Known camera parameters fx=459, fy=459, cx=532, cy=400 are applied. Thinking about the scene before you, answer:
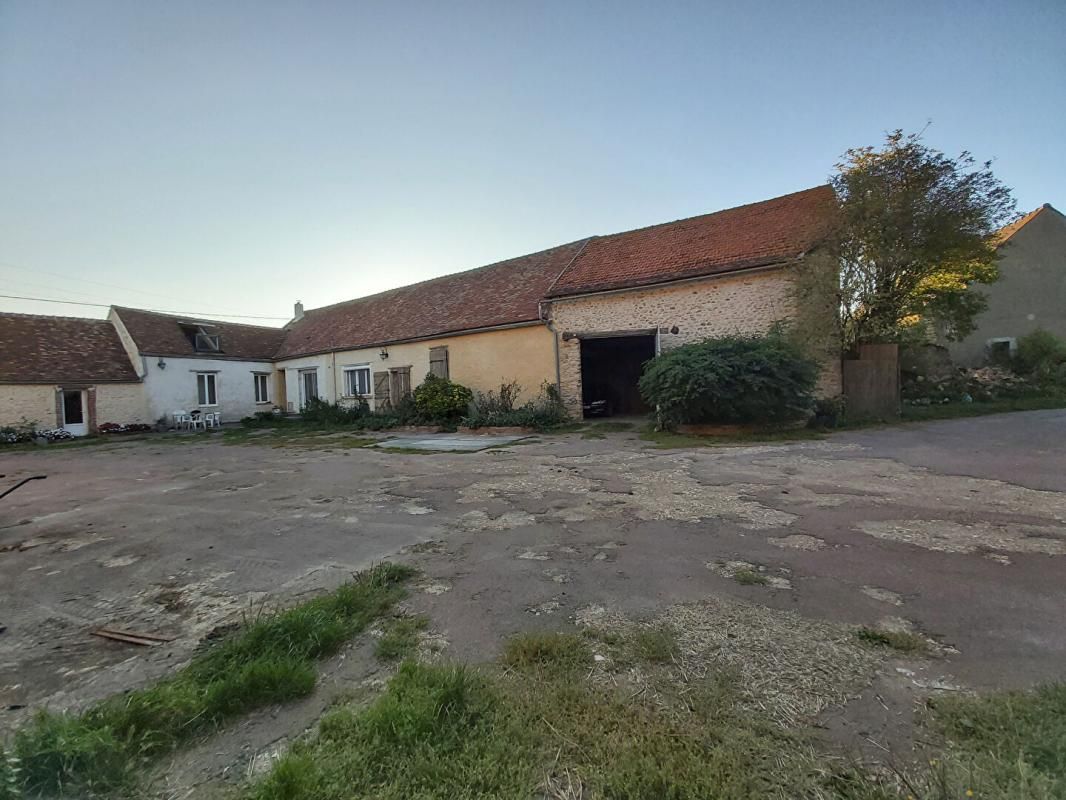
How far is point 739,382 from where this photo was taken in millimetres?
10016

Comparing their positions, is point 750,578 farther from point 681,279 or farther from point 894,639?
point 681,279

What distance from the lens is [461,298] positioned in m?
18.6

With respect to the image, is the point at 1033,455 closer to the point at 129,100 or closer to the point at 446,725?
the point at 446,725

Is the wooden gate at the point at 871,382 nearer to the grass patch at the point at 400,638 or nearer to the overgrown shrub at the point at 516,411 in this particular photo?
the overgrown shrub at the point at 516,411

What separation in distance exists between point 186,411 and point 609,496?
22295 mm

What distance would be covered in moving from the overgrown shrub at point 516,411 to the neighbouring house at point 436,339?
40cm

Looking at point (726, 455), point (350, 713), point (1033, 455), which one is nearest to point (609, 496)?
point (726, 455)

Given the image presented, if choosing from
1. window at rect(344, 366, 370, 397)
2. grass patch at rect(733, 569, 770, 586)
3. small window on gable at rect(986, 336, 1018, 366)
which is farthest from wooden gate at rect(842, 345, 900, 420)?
window at rect(344, 366, 370, 397)

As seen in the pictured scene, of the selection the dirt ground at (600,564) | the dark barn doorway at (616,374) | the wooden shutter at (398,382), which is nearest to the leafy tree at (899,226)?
the dirt ground at (600,564)

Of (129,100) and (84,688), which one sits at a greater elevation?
(129,100)

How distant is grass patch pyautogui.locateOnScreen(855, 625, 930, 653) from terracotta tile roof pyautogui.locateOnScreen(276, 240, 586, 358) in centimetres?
1317

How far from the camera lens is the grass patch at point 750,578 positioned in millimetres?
3207

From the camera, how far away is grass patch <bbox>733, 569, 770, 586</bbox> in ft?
10.5

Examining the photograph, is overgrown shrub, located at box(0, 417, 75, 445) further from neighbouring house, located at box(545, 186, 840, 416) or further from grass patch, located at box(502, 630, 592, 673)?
grass patch, located at box(502, 630, 592, 673)
